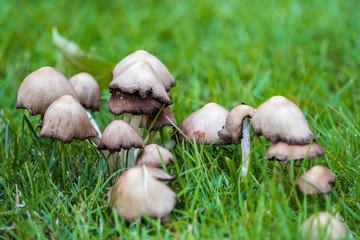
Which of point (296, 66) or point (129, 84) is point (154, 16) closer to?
point (296, 66)

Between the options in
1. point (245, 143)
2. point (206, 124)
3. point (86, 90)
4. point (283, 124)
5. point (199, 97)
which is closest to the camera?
point (283, 124)

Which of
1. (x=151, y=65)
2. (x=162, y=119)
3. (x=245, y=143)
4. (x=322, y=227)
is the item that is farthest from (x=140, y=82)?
(x=322, y=227)

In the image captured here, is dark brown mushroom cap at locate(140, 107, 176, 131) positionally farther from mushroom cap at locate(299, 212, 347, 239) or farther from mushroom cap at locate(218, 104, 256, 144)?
mushroom cap at locate(299, 212, 347, 239)

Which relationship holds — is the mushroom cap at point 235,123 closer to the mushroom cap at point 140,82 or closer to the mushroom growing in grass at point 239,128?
the mushroom growing in grass at point 239,128

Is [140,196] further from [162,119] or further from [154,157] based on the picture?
[162,119]

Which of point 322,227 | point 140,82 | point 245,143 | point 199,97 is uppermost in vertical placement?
point 140,82

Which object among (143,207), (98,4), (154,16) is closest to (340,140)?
(143,207)

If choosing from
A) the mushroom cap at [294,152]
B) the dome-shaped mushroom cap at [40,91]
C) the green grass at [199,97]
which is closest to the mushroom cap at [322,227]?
the green grass at [199,97]
